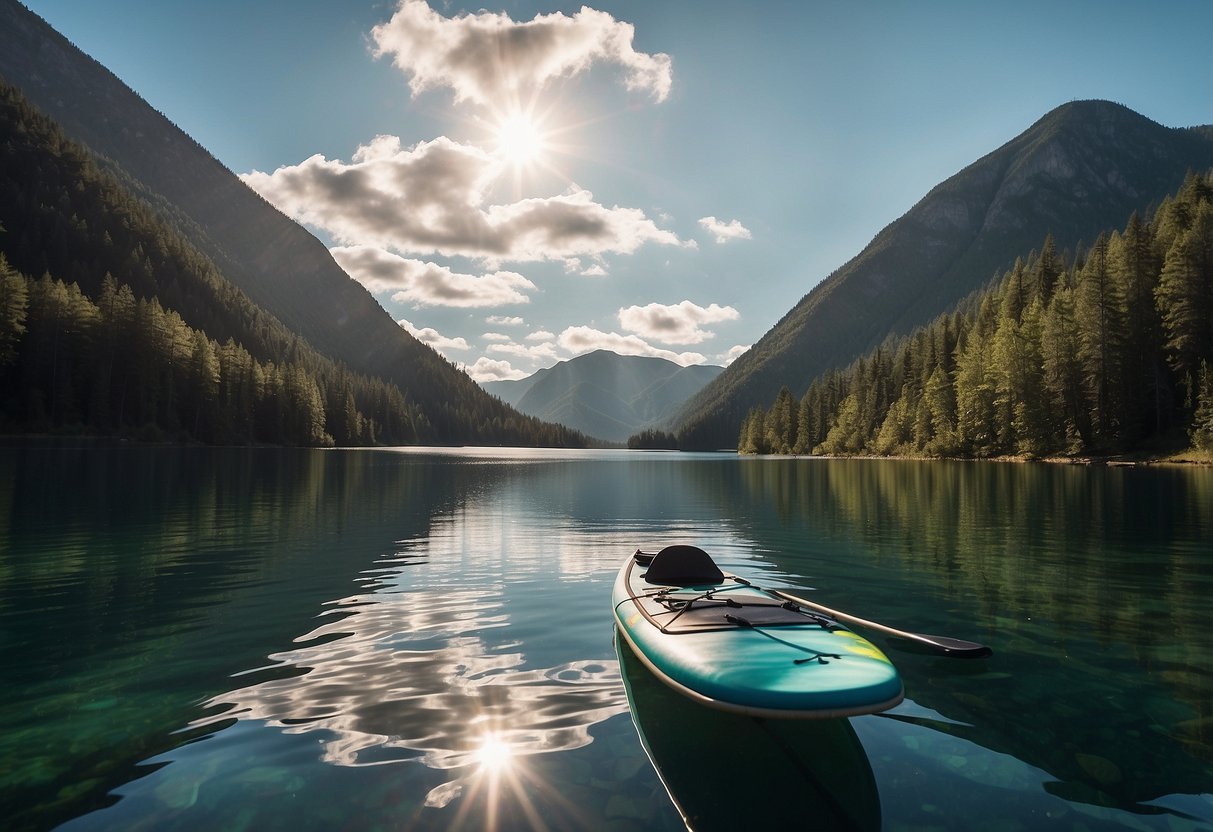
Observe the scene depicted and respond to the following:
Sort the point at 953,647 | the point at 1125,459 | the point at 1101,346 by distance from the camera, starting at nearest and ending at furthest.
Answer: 1. the point at 953,647
2. the point at 1125,459
3. the point at 1101,346

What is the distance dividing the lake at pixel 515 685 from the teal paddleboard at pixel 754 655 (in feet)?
3.56

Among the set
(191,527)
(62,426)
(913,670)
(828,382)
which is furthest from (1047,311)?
(62,426)

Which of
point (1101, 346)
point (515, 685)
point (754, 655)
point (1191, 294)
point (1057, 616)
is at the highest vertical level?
point (1191, 294)

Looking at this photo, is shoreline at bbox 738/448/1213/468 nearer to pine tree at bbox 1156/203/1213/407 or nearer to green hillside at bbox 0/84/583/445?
pine tree at bbox 1156/203/1213/407

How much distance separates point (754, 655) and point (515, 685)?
4.91m

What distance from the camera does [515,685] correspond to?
37.0ft

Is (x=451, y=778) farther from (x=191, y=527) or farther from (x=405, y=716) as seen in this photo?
(x=191, y=527)

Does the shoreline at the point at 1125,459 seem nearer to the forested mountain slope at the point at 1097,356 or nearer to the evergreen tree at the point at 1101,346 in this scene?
the forested mountain slope at the point at 1097,356

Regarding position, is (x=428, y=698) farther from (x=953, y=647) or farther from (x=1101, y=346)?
(x=1101, y=346)

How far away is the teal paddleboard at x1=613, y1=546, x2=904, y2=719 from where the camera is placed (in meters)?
7.37

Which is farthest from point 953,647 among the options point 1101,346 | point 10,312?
point 10,312

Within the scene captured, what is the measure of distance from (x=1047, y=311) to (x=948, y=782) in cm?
9234

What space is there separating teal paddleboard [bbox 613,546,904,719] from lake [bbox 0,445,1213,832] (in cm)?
109

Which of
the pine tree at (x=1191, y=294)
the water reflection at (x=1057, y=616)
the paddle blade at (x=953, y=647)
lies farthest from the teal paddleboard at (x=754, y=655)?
the pine tree at (x=1191, y=294)
